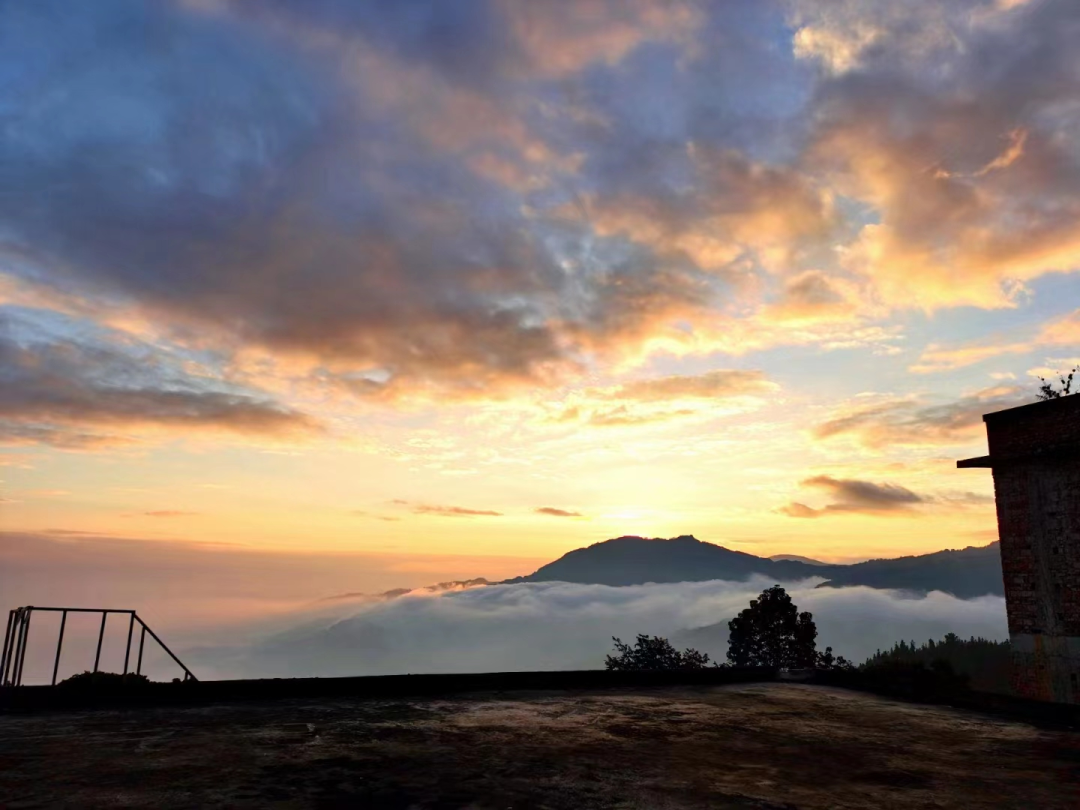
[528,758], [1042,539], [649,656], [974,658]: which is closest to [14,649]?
[528,758]

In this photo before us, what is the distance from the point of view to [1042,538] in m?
14.8

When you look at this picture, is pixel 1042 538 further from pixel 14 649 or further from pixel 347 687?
pixel 14 649

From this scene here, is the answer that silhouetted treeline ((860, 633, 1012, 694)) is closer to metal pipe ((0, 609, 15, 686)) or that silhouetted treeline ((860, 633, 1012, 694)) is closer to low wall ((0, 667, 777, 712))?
low wall ((0, 667, 777, 712))

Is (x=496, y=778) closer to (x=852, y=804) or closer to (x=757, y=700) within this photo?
(x=852, y=804)

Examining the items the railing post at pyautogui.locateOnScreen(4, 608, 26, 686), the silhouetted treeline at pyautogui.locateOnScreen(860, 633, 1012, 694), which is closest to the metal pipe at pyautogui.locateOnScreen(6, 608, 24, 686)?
the railing post at pyautogui.locateOnScreen(4, 608, 26, 686)

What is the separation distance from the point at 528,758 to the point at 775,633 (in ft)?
136

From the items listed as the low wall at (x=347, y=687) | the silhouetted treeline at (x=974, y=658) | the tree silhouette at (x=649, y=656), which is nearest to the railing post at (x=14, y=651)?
the low wall at (x=347, y=687)

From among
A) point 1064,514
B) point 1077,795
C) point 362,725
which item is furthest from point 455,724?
point 1064,514

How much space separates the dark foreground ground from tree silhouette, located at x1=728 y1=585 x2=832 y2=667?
3508 cm

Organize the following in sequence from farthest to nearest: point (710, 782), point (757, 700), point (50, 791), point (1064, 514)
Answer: point (1064, 514) < point (757, 700) < point (710, 782) < point (50, 791)

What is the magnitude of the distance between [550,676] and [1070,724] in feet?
26.3

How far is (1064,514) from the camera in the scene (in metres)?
14.4

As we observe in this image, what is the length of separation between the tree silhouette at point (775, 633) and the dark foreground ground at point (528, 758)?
3508cm

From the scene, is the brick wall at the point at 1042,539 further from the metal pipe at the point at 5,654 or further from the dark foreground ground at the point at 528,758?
the metal pipe at the point at 5,654
